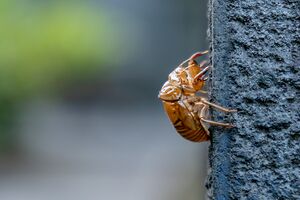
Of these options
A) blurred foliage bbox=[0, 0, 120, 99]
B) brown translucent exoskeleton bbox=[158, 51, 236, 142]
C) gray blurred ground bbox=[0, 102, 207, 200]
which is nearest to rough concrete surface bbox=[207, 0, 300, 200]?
brown translucent exoskeleton bbox=[158, 51, 236, 142]

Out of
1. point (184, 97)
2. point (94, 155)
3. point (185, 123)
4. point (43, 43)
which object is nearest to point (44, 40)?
point (43, 43)

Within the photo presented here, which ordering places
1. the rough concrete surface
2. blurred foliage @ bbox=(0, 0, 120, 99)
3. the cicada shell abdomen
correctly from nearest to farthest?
the rough concrete surface → the cicada shell abdomen → blurred foliage @ bbox=(0, 0, 120, 99)

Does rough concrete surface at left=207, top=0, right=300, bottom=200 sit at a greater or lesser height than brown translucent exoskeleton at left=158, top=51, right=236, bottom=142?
greater

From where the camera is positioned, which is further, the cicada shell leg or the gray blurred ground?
the gray blurred ground

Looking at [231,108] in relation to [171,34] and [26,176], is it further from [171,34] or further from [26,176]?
[171,34]

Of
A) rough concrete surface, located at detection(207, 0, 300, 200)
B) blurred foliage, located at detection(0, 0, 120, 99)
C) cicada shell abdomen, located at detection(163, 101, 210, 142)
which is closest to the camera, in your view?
rough concrete surface, located at detection(207, 0, 300, 200)

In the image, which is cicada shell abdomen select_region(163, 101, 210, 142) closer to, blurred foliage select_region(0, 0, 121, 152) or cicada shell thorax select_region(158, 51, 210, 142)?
cicada shell thorax select_region(158, 51, 210, 142)

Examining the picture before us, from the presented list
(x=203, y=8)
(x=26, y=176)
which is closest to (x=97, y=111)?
(x=26, y=176)
